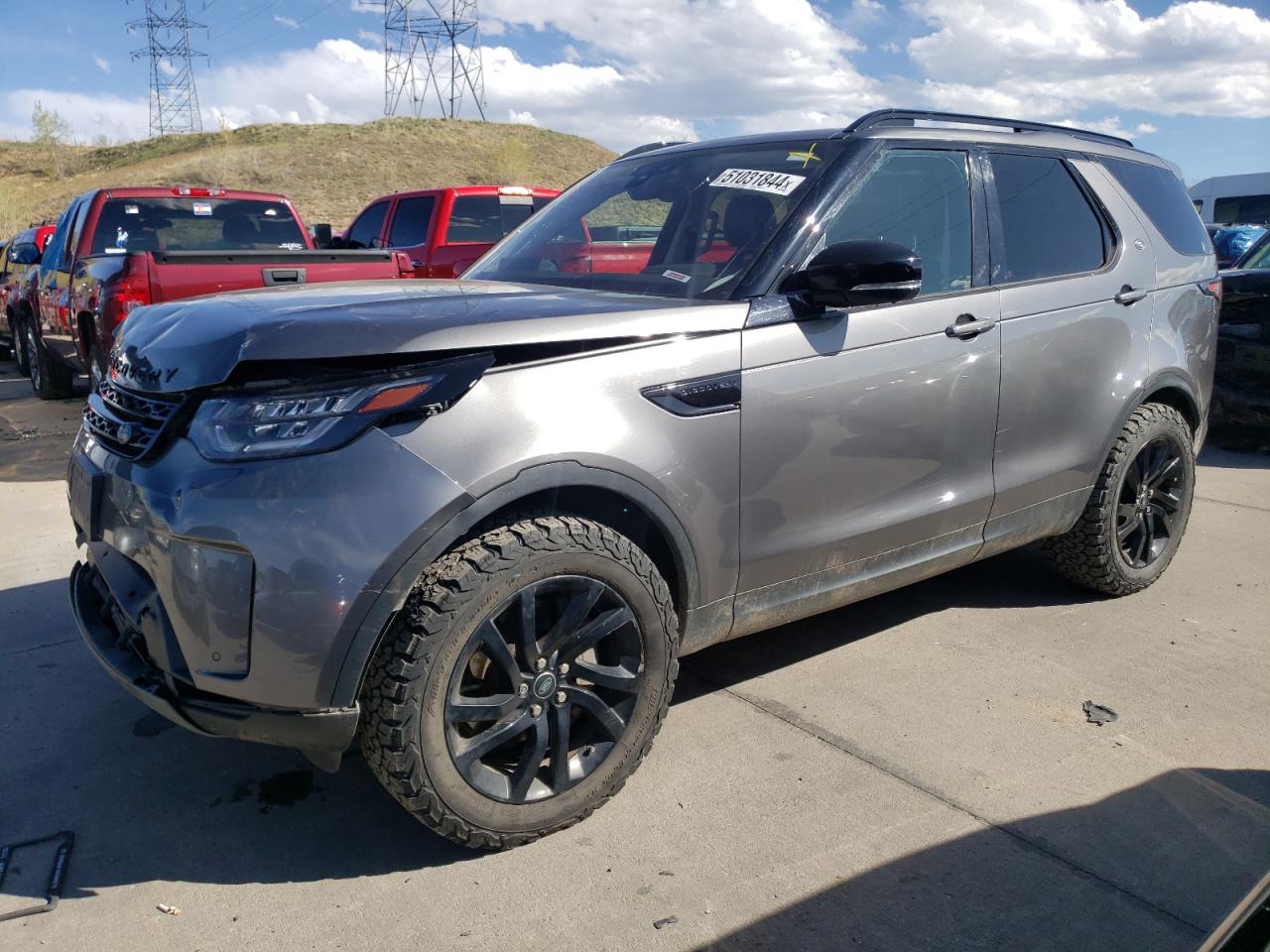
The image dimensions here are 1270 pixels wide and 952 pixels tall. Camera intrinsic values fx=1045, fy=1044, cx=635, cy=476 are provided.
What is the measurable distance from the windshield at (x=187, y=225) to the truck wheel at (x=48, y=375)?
177cm

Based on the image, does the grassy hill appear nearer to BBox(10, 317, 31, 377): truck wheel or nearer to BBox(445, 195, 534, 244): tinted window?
BBox(10, 317, 31, 377): truck wheel

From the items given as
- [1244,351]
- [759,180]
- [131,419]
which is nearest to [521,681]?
[131,419]

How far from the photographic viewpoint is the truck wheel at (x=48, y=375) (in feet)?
33.1

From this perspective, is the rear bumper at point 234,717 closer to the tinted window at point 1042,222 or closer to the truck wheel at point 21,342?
the tinted window at point 1042,222

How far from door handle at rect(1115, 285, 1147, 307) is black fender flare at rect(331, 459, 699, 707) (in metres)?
2.57

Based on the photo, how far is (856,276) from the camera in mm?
2990

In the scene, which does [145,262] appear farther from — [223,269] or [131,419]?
[131,419]

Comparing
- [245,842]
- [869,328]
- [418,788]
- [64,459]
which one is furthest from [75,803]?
[64,459]

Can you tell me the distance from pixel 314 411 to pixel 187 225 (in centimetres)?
763

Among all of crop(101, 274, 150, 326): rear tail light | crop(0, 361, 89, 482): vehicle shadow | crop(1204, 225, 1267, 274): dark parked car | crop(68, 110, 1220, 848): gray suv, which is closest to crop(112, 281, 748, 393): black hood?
crop(68, 110, 1220, 848): gray suv

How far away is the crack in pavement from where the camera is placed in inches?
99.4

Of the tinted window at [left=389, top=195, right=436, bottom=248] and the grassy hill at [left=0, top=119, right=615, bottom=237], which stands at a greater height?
the grassy hill at [left=0, top=119, right=615, bottom=237]

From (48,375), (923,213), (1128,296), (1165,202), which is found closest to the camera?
(923,213)

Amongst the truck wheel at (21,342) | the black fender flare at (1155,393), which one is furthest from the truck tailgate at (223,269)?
the truck wheel at (21,342)
